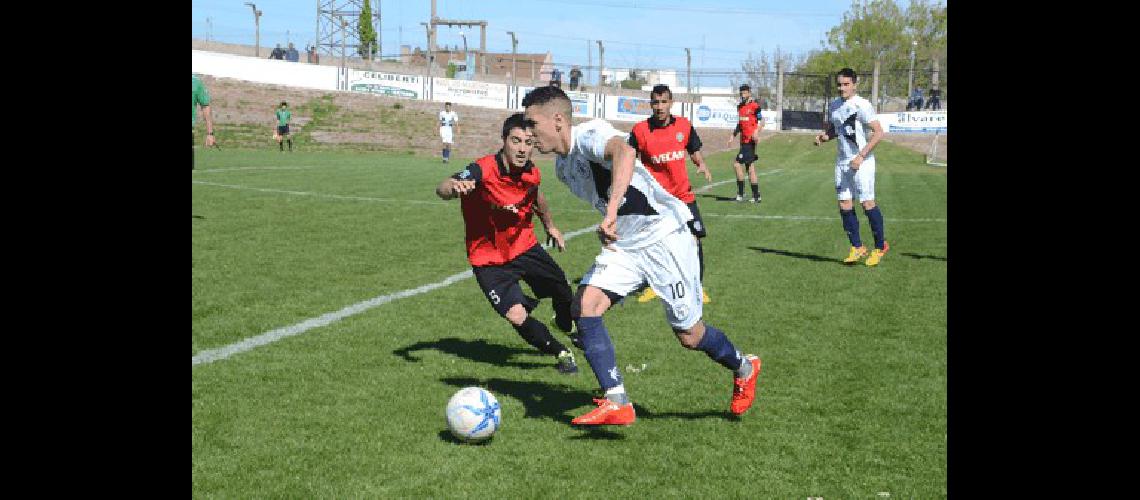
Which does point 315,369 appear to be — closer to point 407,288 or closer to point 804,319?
point 407,288

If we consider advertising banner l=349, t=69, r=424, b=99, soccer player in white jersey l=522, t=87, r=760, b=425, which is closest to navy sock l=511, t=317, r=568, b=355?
soccer player in white jersey l=522, t=87, r=760, b=425

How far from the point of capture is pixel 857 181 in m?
12.8

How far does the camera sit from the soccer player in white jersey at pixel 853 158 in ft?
41.3

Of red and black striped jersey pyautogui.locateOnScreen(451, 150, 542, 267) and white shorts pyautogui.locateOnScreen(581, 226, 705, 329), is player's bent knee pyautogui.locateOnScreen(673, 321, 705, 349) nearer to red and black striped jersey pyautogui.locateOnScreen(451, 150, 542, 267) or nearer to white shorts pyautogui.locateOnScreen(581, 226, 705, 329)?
white shorts pyautogui.locateOnScreen(581, 226, 705, 329)

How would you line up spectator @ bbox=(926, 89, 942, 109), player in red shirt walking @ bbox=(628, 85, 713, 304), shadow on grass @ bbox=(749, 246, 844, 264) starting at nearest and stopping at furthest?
1. player in red shirt walking @ bbox=(628, 85, 713, 304)
2. shadow on grass @ bbox=(749, 246, 844, 264)
3. spectator @ bbox=(926, 89, 942, 109)

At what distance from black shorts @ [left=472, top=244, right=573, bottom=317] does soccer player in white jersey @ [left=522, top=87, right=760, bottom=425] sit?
1.25 m

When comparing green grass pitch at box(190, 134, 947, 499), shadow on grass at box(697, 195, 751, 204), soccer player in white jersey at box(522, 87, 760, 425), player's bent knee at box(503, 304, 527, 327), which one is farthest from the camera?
shadow on grass at box(697, 195, 751, 204)

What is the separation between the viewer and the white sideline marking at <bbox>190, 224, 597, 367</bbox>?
23.8 feet

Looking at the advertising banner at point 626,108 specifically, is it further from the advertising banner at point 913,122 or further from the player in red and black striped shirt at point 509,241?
the player in red and black striped shirt at point 509,241

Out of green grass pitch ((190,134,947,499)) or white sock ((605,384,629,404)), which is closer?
green grass pitch ((190,134,947,499))

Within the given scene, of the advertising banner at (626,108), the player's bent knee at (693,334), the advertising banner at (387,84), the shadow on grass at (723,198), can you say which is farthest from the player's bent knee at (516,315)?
the advertising banner at (626,108)
